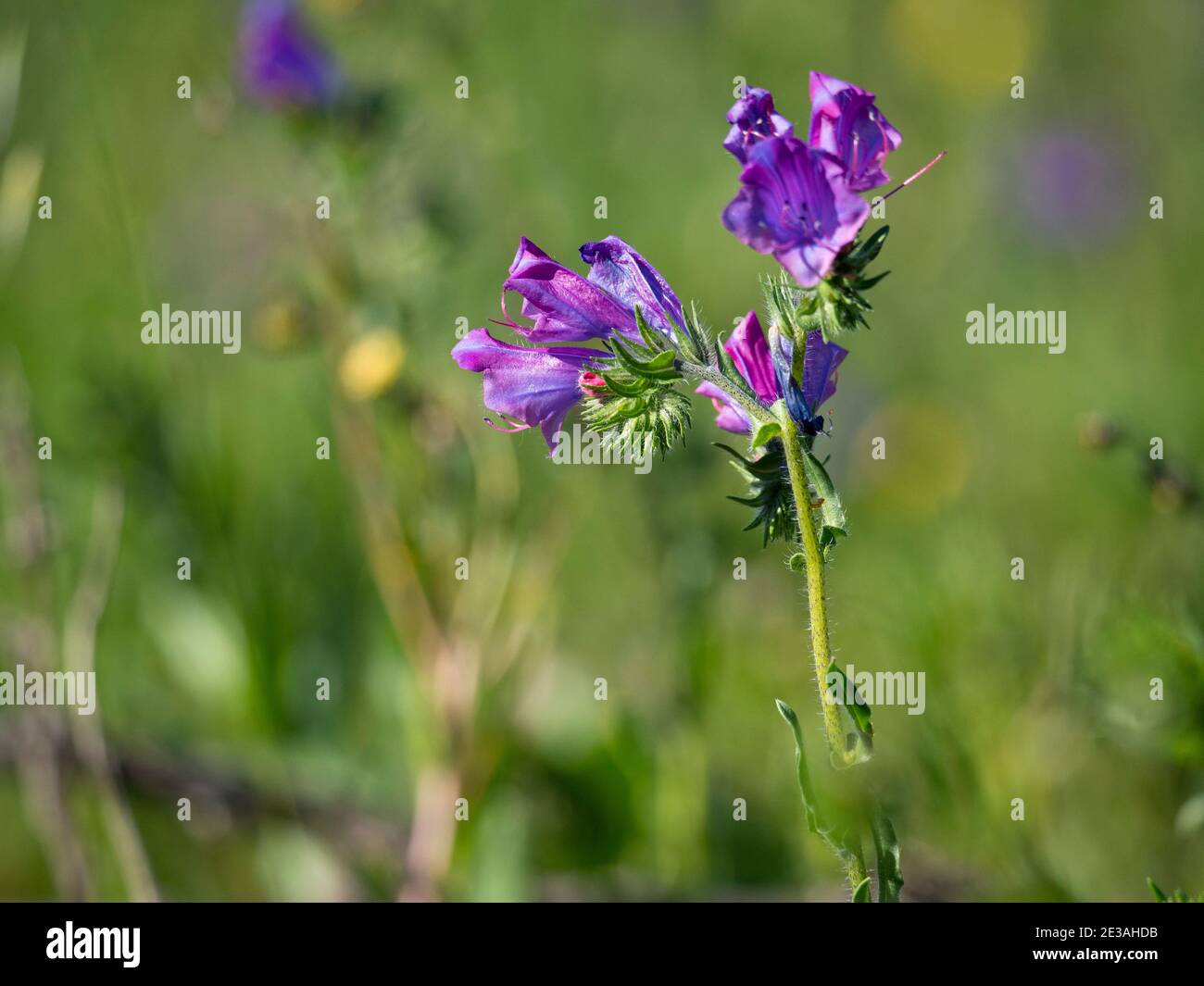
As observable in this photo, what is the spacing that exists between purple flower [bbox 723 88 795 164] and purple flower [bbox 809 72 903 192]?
4 centimetres

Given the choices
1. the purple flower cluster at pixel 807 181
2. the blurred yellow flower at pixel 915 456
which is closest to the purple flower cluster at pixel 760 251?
the purple flower cluster at pixel 807 181

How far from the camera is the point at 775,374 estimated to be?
1480mm

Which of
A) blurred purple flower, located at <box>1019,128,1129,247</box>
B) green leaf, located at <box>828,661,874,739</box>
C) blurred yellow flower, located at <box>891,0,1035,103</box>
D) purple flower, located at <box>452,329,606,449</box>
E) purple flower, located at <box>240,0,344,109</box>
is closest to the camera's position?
green leaf, located at <box>828,661,874,739</box>

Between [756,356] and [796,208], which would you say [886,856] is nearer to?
[756,356]

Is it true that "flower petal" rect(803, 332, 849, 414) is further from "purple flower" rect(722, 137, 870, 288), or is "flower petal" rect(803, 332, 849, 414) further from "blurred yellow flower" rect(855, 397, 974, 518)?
"blurred yellow flower" rect(855, 397, 974, 518)

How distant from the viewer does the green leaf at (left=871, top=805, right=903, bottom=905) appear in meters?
1.31

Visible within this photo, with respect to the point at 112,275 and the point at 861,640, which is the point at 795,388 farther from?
the point at 112,275

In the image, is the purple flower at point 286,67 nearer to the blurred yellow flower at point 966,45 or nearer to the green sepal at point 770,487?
the green sepal at point 770,487

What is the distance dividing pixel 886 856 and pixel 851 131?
32.5 inches

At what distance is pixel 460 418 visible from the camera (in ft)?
9.43

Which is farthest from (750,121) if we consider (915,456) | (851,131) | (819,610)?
(915,456)

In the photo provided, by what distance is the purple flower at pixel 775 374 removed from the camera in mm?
1462

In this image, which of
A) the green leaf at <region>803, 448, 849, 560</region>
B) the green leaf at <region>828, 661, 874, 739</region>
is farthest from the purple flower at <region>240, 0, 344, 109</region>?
the green leaf at <region>828, 661, 874, 739</region>
